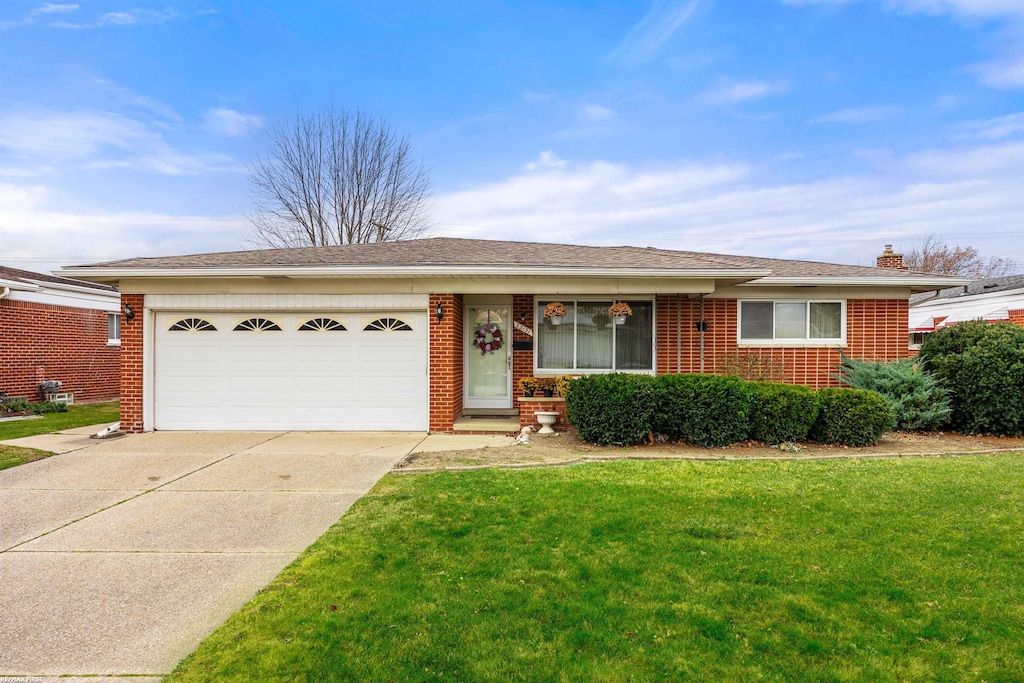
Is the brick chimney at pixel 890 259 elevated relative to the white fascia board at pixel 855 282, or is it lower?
elevated

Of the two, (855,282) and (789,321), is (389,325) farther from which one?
(855,282)

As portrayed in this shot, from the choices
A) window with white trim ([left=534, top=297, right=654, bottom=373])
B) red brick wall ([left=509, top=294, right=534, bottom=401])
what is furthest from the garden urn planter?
red brick wall ([left=509, top=294, right=534, bottom=401])

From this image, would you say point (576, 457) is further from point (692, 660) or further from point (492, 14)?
point (492, 14)

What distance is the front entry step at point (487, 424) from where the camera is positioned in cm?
982

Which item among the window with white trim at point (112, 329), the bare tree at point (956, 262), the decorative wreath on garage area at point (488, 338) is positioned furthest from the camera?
the bare tree at point (956, 262)

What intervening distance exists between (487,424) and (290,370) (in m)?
3.63

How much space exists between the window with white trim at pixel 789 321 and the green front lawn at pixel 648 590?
515cm

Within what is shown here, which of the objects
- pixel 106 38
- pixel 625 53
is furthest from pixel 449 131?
pixel 106 38

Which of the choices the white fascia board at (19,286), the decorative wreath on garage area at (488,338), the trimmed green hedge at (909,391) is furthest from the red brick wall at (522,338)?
the white fascia board at (19,286)

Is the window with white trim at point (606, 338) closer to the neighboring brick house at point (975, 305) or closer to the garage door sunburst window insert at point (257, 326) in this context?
the garage door sunburst window insert at point (257, 326)

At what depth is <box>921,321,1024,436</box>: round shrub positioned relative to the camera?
9.14 metres

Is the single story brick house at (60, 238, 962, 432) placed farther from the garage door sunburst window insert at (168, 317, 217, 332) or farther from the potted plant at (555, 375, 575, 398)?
the potted plant at (555, 375, 575, 398)

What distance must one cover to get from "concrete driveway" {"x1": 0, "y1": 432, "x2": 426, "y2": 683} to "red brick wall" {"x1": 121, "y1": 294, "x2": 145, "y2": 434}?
4.37ft

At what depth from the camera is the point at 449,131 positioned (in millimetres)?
18266
